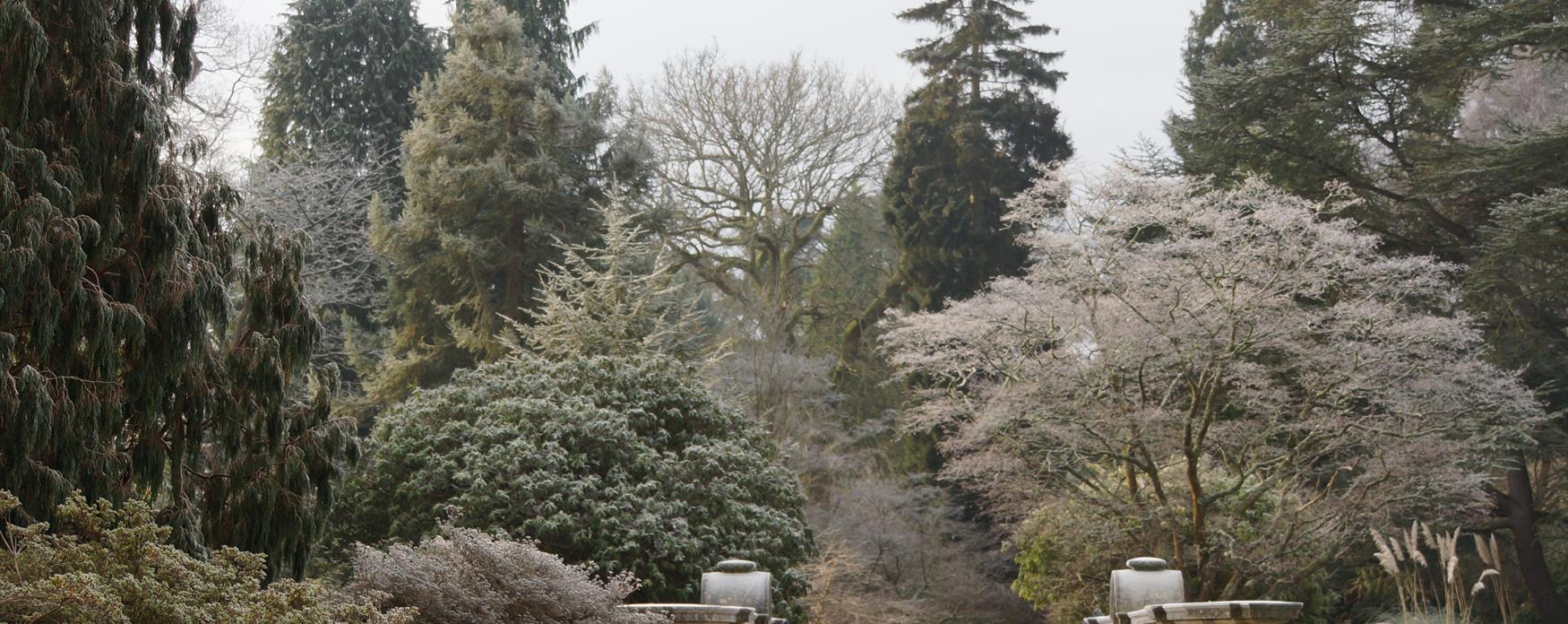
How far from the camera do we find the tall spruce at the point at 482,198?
18.8 meters

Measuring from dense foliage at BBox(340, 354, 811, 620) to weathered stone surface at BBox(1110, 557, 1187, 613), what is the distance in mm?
2731

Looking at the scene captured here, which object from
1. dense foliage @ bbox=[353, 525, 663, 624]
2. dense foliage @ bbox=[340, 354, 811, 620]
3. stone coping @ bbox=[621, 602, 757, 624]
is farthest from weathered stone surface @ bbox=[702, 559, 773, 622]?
dense foliage @ bbox=[353, 525, 663, 624]

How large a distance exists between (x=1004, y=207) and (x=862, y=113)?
2.69 metres

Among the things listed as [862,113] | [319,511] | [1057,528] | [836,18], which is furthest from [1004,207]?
[319,511]

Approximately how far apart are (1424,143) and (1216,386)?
265 inches

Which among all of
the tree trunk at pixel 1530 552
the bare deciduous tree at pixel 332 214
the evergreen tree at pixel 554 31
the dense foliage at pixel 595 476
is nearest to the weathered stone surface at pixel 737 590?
the dense foliage at pixel 595 476

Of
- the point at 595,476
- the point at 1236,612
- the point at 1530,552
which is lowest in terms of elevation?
the point at 1236,612

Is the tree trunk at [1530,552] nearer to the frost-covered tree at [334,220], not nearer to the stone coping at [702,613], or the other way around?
the stone coping at [702,613]

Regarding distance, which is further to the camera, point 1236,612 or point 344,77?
point 344,77

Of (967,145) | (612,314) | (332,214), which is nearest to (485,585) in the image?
(612,314)

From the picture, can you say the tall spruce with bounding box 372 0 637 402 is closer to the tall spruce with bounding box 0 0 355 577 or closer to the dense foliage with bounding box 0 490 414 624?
the tall spruce with bounding box 0 0 355 577

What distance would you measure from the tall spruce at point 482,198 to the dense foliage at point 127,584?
13.1 m

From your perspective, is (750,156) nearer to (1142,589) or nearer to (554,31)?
(554,31)

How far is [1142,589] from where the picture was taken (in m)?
9.26
